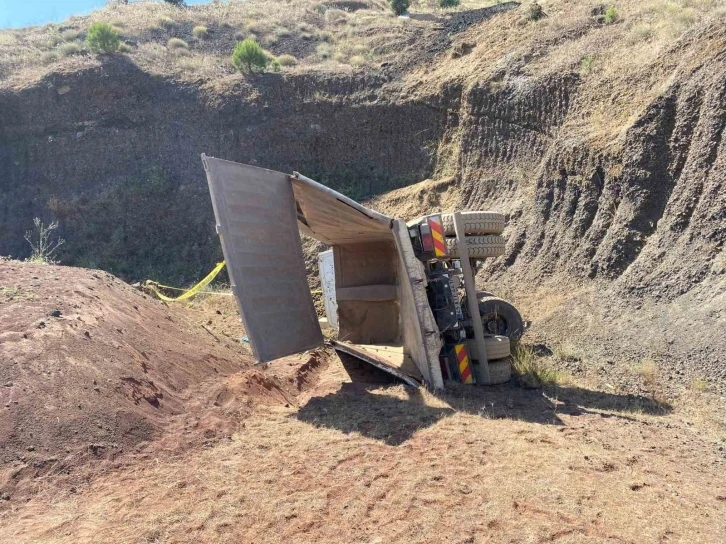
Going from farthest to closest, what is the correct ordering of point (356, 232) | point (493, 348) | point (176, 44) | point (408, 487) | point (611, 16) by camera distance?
point (176, 44) → point (611, 16) → point (356, 232) → point (493, 348) → point (408, 487)

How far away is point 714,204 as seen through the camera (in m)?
9.80

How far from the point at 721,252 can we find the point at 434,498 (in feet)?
23.4

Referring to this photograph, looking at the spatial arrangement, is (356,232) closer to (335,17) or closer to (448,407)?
(448,407)

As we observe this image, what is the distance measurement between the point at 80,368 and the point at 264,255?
2.73 metres

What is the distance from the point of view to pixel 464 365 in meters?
7.90

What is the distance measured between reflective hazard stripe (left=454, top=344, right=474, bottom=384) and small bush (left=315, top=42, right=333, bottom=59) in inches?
929

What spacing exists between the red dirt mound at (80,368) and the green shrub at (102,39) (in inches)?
795

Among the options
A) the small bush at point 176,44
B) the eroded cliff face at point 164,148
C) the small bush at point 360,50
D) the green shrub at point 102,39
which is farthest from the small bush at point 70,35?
the small bush at point 360,50

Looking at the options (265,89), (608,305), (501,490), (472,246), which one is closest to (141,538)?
(501,490)


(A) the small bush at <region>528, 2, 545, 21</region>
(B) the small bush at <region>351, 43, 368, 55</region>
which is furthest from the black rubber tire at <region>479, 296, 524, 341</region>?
(B) the small bush at <region>351, 43, 368, 55</region>

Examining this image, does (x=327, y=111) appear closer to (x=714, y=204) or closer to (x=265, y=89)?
(x=265, y=89)

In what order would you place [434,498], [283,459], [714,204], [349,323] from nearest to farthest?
[434,498]
[283,459]
[714,204]
[349,323]

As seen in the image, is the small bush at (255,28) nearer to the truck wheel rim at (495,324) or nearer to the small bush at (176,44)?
the small bush at (176,44)

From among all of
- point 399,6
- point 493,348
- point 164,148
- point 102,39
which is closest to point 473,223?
point 493,348
